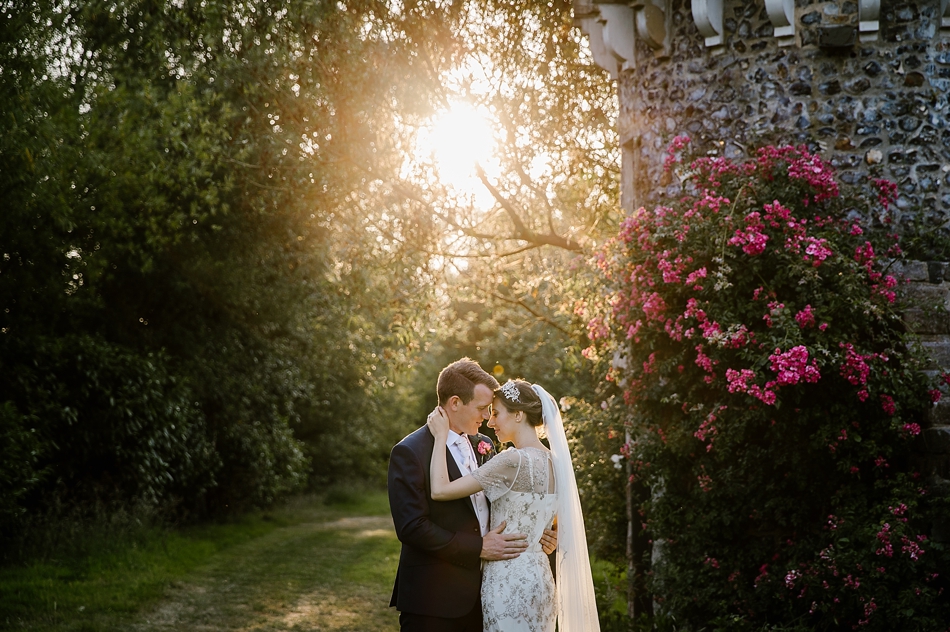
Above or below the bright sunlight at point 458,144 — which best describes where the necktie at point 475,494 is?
below

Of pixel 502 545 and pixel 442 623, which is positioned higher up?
pixel 502 545

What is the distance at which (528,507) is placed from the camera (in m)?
4.62

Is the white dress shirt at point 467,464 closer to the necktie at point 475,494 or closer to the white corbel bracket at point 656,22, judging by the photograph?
the necktie at point 475,494

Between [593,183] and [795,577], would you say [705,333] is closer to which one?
[795,577]

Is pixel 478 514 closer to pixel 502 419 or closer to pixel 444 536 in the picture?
pixel 444 536

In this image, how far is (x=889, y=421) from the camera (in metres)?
6.41

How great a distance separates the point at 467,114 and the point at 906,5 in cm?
512

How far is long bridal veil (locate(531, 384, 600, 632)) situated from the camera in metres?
4.85

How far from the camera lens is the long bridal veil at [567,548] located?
15.9 ft

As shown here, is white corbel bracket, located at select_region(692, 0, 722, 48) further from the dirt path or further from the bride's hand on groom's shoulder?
the dirt path

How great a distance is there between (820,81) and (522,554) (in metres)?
5.31

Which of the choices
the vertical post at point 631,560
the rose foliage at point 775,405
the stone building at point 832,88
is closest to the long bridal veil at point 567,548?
the rose foliage at point 775,405

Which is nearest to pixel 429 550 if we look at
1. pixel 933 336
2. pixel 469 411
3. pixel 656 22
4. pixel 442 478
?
pixel 442 478

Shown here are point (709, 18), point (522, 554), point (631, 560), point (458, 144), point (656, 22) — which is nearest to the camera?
point (522, 554)
